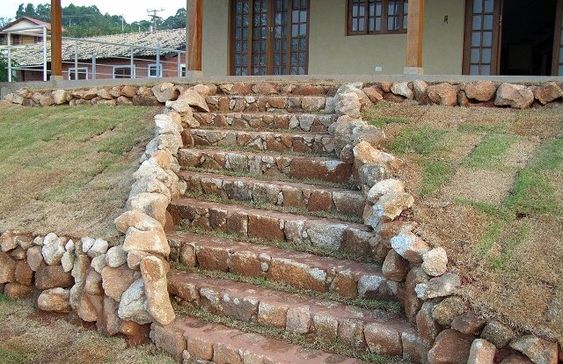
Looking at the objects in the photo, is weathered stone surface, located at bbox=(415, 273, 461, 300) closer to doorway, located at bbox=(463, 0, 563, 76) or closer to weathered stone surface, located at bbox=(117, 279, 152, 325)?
weathered stone surface, located at bbox=(117, 279, 152, 325)

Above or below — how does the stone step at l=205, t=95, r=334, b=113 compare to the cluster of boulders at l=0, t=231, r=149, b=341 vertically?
above

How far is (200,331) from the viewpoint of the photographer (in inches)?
155

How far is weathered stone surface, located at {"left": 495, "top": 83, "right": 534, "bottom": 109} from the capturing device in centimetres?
603

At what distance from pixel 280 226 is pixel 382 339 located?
1468mm

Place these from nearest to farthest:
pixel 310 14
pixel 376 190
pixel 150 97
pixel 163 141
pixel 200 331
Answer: pixel 200 331 → pixel 376 190 → pixel 163 141 → pixel 150 97 → pixel 310 14

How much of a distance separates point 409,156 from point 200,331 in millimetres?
2483

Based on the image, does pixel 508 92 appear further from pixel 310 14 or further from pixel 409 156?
pixel 310 14

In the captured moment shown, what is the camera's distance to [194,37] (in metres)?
9.07

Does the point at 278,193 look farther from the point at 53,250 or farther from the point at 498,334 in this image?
the point at 498,334

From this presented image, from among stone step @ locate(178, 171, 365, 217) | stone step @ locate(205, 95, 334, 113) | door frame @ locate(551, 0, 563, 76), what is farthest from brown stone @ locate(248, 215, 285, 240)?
door frame @ locate(551, 0, 563, 76)

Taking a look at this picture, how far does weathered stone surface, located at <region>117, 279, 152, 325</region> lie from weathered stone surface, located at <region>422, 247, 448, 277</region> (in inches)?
77.6

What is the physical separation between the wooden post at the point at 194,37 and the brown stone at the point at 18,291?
4.85 metres

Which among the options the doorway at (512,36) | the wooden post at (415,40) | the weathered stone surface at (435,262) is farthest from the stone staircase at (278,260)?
the doorway at (512,36)

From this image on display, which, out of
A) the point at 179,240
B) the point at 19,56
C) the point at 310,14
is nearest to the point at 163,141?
the point at 179,240
